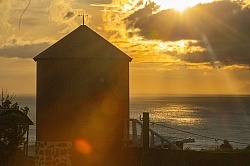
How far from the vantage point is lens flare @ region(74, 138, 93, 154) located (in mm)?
19564

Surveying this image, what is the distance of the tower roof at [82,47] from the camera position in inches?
790

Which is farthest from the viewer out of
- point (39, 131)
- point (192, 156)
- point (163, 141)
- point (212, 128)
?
point (212, 128)

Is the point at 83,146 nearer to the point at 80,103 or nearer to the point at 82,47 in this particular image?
the point at 80,103

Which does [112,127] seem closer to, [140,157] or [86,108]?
[86,108]

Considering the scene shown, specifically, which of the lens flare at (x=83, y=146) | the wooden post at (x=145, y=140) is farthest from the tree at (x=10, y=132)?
the wooden post at (x=145, y=140)

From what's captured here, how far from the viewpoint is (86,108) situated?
19.8 meters

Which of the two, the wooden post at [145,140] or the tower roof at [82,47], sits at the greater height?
the tower roof at [82,47]

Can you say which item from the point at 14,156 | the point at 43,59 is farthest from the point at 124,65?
the point at 14,156

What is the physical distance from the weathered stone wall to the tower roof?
3130 mm

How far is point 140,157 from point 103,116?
2.80 meters

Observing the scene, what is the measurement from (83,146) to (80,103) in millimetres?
1523

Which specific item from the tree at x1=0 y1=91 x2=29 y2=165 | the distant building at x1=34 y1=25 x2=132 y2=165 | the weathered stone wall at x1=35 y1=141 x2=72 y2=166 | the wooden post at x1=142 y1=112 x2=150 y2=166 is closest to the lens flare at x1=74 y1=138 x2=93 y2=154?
the distant building at x1=34 y1=25 x2=132 y2=165

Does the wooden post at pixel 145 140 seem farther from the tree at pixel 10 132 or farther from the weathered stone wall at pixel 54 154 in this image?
the tree at pixel 10 132

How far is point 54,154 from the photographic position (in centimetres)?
1961
